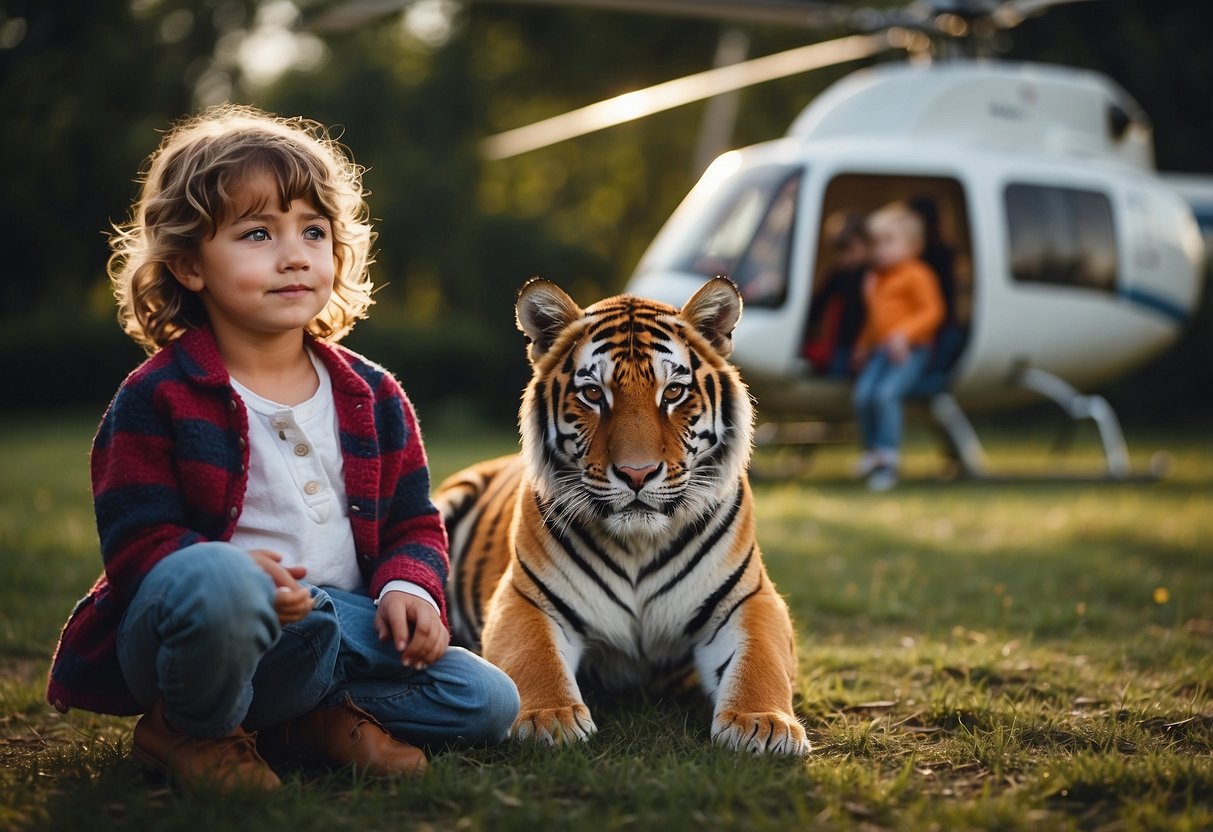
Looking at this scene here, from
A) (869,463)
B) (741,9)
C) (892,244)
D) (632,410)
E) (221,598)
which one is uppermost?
(741,9)

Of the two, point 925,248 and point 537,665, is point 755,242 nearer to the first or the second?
point 925,248

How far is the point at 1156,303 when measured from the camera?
10.1m

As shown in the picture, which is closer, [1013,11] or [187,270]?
[187,270]

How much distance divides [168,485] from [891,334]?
283 inches

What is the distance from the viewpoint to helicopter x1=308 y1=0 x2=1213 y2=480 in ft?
28.4

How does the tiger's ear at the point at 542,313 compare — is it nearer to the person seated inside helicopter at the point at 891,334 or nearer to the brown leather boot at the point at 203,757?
the brown leather boot at the point at 203,757

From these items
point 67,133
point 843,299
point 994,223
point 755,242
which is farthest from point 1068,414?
point 67,133

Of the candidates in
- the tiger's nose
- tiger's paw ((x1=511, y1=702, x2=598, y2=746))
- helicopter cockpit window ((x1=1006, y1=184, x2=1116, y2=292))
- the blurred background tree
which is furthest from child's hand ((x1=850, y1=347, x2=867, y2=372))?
the blurred background tree

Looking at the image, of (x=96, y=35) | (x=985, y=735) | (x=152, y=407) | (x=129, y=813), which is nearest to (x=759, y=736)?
(x=985, y=735)

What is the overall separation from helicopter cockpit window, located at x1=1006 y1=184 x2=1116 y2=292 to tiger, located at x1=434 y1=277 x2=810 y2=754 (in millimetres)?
6997

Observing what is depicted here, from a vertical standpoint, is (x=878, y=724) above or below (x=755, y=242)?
below

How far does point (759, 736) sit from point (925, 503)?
547 centimetres

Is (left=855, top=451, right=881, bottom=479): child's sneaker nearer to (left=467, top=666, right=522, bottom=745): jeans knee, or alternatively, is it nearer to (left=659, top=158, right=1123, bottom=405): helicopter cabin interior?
(left=659, top=158, right=1123, bottom=405): helicopter cabin interior

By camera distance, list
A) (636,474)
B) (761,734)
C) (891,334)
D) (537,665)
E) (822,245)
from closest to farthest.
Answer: (761,734), (636,474), (537,665), (891,334), (822,245)
